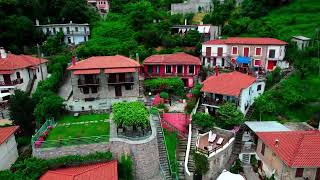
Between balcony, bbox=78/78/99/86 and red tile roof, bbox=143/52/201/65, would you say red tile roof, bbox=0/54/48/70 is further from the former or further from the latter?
red tile roof, bbox=143/52/201/65

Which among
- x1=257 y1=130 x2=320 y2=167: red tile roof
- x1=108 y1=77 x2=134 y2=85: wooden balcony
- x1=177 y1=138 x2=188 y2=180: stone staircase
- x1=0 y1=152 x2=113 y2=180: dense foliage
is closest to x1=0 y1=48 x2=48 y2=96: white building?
x1=108 y1=77 x2=134 y2=85: wooden balcony

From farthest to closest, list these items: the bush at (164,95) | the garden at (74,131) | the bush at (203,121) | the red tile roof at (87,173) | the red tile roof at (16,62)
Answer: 1. the red tile roof at (16,62)
2. the bush at (164,95)
3. the bush at (203,121)
4. the garden at (74,131)
5. the red tile roof at (87,173)

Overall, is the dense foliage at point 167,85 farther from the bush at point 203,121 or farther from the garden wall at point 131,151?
the garden wall at point 131,151

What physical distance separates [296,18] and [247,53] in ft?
80.6

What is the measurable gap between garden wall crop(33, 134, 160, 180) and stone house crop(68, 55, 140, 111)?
9.72m

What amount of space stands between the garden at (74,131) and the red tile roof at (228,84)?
1293cm

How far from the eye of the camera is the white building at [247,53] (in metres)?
42.7

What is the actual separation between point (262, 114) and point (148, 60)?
752 inches

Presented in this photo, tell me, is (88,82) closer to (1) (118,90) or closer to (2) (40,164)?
(1) (118,90)

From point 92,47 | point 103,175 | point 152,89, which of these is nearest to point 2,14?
point 92,47

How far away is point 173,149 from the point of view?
29.0 meters

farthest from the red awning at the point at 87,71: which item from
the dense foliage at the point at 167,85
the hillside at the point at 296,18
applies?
the hillside at the point at 296,18

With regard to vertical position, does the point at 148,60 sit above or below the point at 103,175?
above

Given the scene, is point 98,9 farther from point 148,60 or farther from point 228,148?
point 228,148
